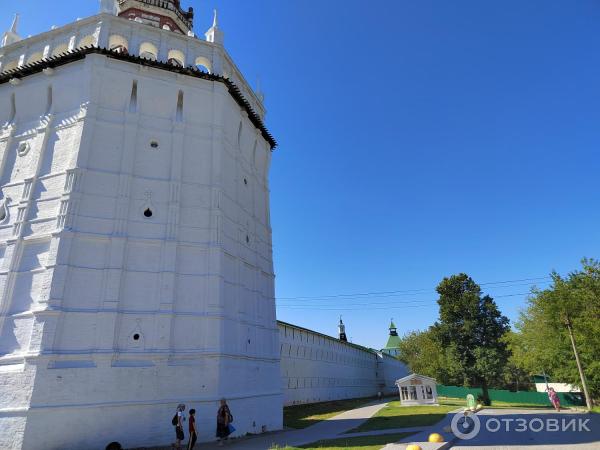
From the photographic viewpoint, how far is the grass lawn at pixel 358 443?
12834 millimetres

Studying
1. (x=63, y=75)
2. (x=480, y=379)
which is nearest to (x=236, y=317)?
(x=63, y=75)

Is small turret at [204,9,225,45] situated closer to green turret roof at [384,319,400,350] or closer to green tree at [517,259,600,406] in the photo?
green tree at [517,259,600,406]

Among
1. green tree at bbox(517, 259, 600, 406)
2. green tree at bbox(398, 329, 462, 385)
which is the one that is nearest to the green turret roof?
green tree at bbox(398, 329, 462, 385)

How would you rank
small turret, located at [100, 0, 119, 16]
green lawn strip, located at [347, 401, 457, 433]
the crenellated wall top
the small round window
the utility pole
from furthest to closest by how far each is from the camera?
the utility pole
small turret, located at [100, 0, 119, 16]
the crenellated wall top
the small round window
green lawn strip, located at [347, 401, 457, 433]

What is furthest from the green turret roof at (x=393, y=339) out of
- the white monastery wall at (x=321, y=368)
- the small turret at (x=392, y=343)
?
the white monastery wall at (x=321, y=368)

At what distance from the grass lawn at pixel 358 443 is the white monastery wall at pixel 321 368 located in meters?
24.3

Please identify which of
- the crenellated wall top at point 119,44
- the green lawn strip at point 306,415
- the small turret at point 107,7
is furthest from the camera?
the green lawn strip at point 306,415

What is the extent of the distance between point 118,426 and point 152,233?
799cm

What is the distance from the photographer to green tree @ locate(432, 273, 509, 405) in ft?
130

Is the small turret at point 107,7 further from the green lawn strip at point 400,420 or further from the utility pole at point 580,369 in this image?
the utility pole at point 580,369

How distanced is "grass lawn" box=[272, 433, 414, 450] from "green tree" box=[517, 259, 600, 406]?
20.0 m

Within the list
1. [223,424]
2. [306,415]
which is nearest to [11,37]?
[223,424]

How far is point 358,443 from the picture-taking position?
13.9 meters

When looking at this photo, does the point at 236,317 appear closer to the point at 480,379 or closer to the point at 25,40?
the point at 25,40
